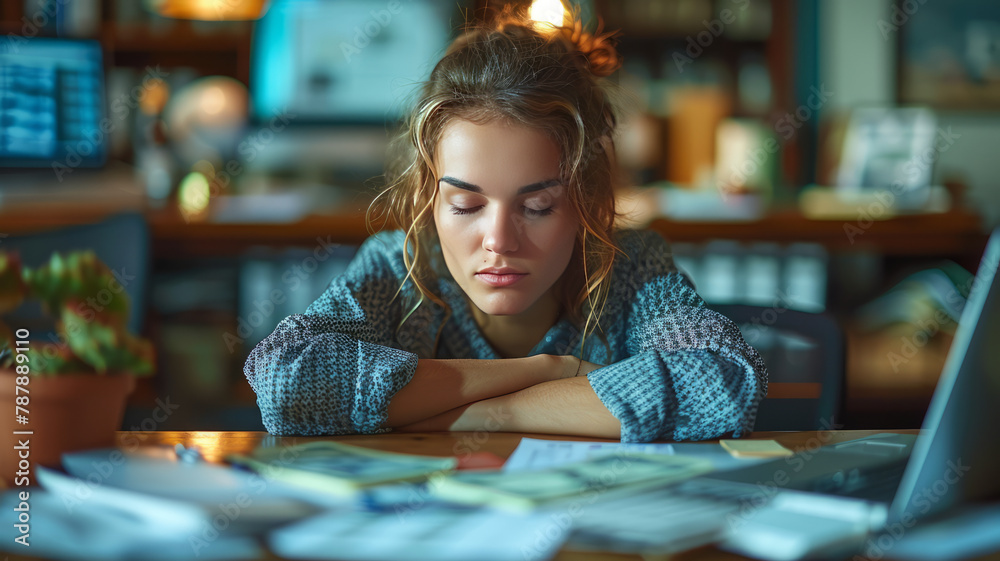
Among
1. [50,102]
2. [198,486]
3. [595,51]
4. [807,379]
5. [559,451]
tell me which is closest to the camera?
[198,486]

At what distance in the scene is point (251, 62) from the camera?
10.5 feet

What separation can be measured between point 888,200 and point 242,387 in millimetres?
2180

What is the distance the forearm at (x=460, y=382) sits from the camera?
93 centimetres

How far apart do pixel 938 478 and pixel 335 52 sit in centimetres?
298

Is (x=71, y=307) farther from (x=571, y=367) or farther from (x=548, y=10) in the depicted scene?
(x=548, y=10)

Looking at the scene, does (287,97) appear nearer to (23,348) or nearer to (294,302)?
(294,302)

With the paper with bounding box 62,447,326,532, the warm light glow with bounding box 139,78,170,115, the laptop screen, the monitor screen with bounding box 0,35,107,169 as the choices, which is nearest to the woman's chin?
the paper with bounding box 62,447,326,532

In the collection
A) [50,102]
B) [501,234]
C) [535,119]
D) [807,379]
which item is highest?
[50,102]

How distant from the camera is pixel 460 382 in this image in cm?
96

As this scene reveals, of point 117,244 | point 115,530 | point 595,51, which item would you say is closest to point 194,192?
point 117,244

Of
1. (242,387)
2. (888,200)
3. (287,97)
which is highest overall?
(287,97)

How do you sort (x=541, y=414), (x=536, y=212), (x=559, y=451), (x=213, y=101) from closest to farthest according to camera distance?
(x=559, y=451) < (x=541, y=414) < (x=536, y=212) < (x=213, y=101)

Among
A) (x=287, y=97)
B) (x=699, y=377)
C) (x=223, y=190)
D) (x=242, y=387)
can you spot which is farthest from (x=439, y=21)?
(x=699, y=377)

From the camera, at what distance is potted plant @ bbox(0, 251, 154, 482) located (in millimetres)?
661
